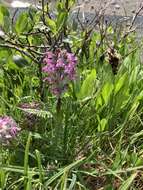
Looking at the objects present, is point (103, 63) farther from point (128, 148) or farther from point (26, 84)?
point (128, 148)

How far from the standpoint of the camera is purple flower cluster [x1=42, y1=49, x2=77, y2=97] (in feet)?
5.24

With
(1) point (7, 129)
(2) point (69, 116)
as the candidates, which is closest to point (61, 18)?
(2) point (69, 116)

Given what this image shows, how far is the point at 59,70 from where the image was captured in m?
1.60

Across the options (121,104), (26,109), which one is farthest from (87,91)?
(26,109)

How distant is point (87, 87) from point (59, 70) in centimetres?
33

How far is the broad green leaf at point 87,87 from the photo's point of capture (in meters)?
1.91

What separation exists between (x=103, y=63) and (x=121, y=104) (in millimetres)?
325

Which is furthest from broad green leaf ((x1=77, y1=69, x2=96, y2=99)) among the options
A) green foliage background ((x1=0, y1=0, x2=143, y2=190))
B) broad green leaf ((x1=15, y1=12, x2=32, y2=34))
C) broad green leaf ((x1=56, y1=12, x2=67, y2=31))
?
broad green leaf ((x1=15, y1=12, x2=32, y2=34))

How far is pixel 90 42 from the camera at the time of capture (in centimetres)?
232

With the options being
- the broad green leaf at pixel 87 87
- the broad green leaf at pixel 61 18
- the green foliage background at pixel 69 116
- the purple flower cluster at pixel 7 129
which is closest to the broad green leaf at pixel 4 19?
the green foliage background at pixel 69 116

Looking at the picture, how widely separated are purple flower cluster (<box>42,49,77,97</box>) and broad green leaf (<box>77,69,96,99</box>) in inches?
11.0

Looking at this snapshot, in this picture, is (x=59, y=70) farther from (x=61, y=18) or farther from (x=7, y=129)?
(x=61, y=18)

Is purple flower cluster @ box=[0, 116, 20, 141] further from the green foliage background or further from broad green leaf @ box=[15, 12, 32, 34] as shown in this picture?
broad green leaf @ box=[15, 12, 32, 34]

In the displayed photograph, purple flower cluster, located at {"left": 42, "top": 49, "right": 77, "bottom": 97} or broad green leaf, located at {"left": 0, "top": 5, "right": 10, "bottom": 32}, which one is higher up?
broad green leaf, located at {"left": 0, "top": 5, "right": 10, "bottom": 32}
